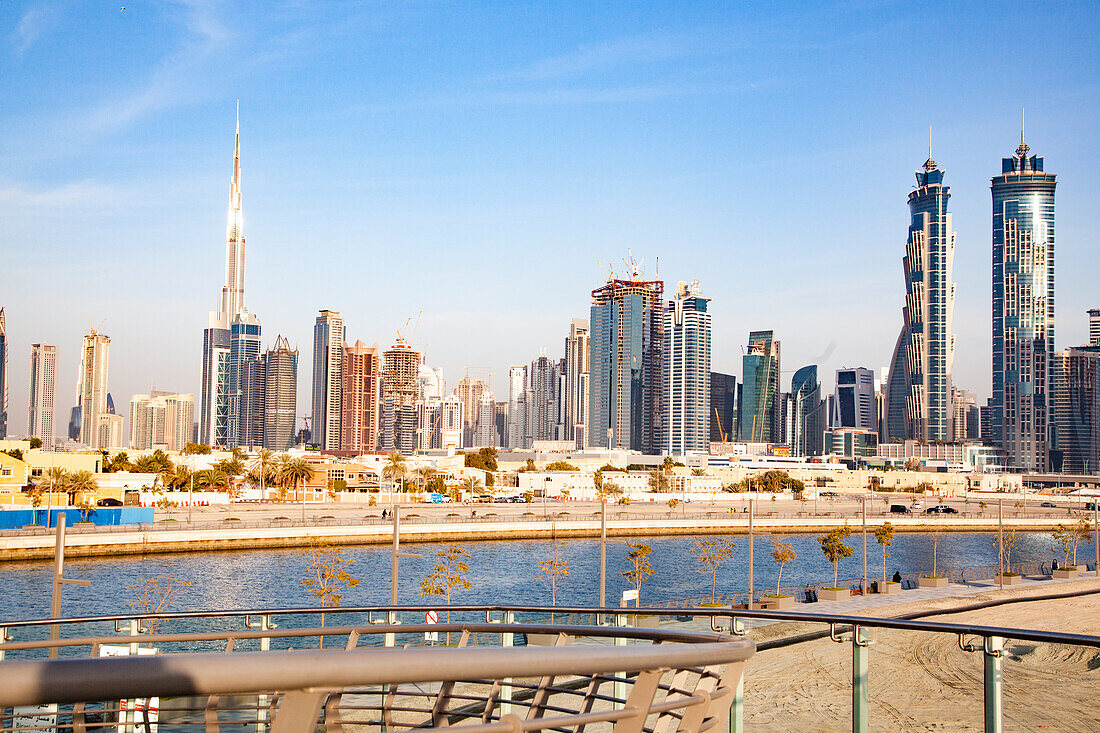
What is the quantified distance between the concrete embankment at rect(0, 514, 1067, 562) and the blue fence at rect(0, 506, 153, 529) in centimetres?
575

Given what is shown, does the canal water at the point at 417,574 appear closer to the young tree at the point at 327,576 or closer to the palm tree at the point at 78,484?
the young tree at the point at 327,576

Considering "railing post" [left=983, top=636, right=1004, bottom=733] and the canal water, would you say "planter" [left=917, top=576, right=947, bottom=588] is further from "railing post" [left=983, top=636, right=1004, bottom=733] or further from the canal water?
"railing post" [left=983, top=636, right=1004, bottom=733]

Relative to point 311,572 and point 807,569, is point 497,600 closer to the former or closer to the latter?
point 311,572

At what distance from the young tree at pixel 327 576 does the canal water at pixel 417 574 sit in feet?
1.77

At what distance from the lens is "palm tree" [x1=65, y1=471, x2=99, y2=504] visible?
68312mm

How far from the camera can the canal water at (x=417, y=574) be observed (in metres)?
38.2

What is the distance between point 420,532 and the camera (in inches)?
2499

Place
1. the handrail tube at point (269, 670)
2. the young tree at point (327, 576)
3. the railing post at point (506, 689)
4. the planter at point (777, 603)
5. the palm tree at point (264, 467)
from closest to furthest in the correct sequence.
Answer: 1. the handrail tube at point (269, 670)
2. the railing post at point (506, 689)
3. the planter at point (777, 603)
4. the young tree at point (327, 576)
5. the palm tree at point (264, 467)

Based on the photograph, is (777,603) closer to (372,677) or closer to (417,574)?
(417,574)

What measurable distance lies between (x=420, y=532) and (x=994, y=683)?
60892 mm

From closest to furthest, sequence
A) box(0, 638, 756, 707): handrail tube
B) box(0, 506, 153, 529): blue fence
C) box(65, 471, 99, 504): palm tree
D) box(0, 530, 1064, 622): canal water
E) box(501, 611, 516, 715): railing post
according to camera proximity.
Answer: box(0, 638, 756, 707): handrail tube → box(501, 611, 516, 715): railing post → box(0, 530, 1064, 622): canal water → box(0, 506, 153, 529): blue fence → box(65, 471, 99, 504): palm tree

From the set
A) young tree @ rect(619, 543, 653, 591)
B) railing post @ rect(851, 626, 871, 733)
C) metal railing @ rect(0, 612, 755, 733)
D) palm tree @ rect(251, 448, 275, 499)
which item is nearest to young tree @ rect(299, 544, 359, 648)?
young tree @ rect(619, 543, 653, 591)

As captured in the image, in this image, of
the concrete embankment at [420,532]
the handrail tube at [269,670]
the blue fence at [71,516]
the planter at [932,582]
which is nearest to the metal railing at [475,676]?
the handrail tube at [269,670]

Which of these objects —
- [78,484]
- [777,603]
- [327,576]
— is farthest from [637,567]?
[78,484]
